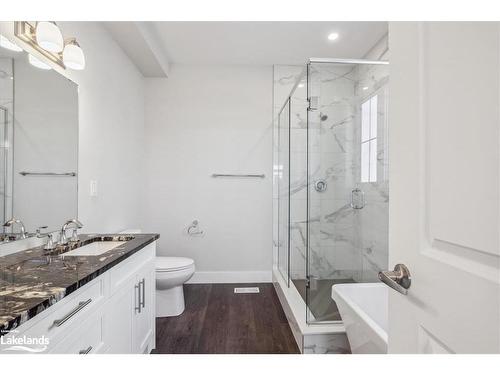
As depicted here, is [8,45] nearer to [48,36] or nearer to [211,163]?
[48,36]

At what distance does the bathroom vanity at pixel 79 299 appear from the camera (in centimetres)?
73

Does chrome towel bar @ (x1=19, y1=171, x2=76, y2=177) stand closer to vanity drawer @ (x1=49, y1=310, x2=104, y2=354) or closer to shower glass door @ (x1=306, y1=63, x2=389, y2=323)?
vanity drawer @ (x1=49, y1=310, x2=104, y2=354)

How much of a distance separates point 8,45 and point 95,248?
1.14 metres

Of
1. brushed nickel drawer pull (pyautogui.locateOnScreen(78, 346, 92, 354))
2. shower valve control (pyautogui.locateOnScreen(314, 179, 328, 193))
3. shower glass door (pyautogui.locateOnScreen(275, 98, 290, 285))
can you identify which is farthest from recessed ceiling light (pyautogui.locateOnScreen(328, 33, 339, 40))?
brushed nickel drawer pull (pyautogui.locateOnScreen(78, 346, 92, 354))

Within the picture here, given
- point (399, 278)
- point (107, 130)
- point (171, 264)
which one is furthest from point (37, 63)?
point (399, 278)

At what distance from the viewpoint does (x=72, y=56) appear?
159 centimetres

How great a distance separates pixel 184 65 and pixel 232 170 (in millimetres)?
1348

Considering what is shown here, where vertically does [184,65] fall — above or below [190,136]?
above

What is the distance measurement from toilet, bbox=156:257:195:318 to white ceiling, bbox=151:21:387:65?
2.13m

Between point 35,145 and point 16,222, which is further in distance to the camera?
point 35,145

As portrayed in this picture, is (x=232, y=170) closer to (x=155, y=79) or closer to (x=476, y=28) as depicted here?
(x=155, y=79)

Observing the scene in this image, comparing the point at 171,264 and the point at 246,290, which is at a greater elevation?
the point at 171,264
